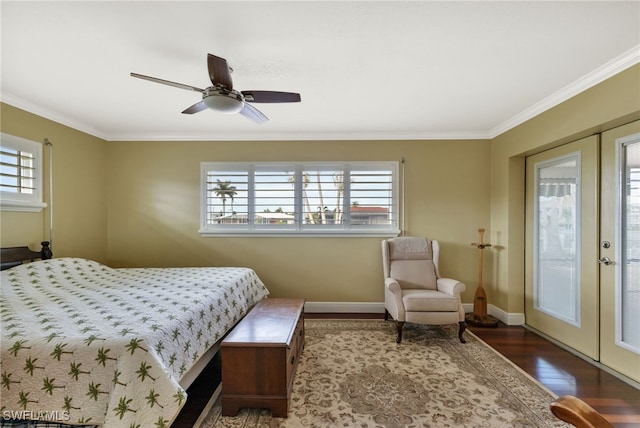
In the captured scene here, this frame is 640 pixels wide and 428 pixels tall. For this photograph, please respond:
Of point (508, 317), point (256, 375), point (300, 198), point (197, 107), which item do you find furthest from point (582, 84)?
point (256, 375)

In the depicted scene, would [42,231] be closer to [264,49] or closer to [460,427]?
[264,49]

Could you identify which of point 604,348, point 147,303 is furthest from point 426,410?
point 147,303

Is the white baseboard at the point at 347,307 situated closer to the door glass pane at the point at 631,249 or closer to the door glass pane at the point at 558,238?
the door glass pane at the point at 558,238

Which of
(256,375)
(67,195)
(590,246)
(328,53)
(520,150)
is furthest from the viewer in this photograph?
(67,195)

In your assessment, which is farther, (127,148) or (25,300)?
(127,148)

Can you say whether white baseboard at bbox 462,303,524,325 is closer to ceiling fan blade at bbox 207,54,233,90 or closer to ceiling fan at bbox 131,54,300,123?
ceiling fan at bbox 131,54,300,123

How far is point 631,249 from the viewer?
2.27 meters

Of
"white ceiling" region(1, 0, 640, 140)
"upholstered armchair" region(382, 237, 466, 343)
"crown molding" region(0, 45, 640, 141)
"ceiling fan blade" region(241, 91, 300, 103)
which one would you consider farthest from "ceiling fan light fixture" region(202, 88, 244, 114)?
"upholstered armchair" region(382, 237, 466, 343)

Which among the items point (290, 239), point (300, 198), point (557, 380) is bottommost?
point (557, 380)

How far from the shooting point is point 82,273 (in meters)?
2.88

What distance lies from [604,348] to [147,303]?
3.89 m

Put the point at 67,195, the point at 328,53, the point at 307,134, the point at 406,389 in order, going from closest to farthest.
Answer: the point at 328,53 → the point at 406,389 → the point at 67,195 → the point at 307,134

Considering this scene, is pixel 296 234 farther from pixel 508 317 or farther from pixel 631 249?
pixel 631 249

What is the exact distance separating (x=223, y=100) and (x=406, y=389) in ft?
8.28
